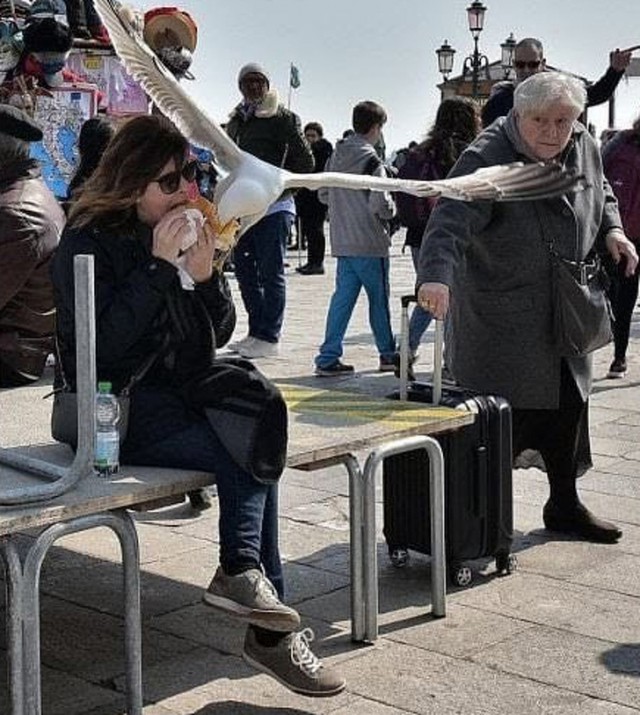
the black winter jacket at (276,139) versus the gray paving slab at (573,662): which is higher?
the black winter jacket at (276,139)

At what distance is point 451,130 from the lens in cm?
805

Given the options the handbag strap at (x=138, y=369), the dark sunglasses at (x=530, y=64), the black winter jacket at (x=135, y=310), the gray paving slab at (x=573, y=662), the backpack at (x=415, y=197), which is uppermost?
the dark sunglasses at (x=530, y=64)

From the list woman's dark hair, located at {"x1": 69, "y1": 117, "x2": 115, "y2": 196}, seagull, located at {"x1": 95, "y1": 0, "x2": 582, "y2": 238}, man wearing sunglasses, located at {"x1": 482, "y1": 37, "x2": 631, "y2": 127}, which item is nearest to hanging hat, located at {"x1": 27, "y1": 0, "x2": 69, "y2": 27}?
woman's dark hair, located at {"x1": 69, "y1": 117, "x2": 115, "y2": 196}

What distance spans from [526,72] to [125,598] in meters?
5.56

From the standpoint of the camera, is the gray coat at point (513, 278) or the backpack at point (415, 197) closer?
the gray coat at point (513, 278)

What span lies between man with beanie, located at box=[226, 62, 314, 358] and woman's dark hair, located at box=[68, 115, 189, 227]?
4.99 meters

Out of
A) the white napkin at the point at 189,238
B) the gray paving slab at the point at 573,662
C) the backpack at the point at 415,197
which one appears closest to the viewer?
the white napkin at the point at 189,238

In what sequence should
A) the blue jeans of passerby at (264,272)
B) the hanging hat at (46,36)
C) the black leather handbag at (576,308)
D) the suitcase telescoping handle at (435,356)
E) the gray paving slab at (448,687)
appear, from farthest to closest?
the blue jeans of passerby at (264,272), the hanging hat at (46,36), the black leather handbag at (576,308), the suitcase telescoping handle at (435,356), the gray paving slab at (448,687)

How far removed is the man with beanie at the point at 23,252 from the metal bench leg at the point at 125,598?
100 inches

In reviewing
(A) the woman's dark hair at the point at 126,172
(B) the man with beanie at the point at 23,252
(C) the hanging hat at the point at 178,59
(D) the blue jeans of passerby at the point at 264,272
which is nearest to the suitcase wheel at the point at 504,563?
(A) the woman's dark hair at the point at 126,172

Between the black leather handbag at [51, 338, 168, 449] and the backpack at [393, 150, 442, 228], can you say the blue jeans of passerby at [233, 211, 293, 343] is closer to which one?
the backpack at [393, 150, 442, 228]

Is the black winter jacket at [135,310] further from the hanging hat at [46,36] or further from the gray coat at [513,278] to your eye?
the hanging hat at [46,36]

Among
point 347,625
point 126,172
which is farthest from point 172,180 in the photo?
point 347,625

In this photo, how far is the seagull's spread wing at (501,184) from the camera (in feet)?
13.7
